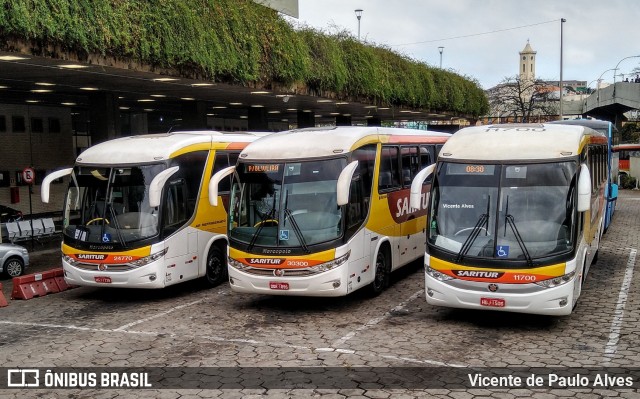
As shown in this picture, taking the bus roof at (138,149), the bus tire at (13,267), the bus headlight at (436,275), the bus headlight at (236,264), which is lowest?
the bus tire at (13,267)

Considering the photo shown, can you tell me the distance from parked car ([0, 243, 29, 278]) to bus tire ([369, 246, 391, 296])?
9330 millimetres

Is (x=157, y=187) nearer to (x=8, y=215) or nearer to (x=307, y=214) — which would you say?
(x=307, y=214)

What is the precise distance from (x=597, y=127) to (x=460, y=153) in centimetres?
1401

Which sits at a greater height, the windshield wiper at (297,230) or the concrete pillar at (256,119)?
the concrete pillar at (256,119)

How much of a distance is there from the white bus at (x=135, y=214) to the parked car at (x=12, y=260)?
4.02m

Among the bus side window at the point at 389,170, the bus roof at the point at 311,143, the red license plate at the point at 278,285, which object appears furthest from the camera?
the bus side window at the point at 389,170

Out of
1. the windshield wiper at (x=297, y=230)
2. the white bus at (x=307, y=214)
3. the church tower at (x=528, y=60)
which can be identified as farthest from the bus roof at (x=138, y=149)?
the church tower at (x=528, y=60)

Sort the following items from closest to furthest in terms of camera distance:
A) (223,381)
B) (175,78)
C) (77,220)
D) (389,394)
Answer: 1. (389,394)
2. (223,381)
3. (77,220)
4. (175,78)

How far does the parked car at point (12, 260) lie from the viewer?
1603cm

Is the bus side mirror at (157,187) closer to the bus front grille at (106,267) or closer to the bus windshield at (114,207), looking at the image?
the bus windshield at (114,207)

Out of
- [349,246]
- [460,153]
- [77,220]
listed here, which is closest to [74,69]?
[77,220]

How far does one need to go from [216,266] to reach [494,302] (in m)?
6.84

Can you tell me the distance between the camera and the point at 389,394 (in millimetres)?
7496

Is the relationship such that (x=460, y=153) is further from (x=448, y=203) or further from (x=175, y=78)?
(x=175, y=78)
